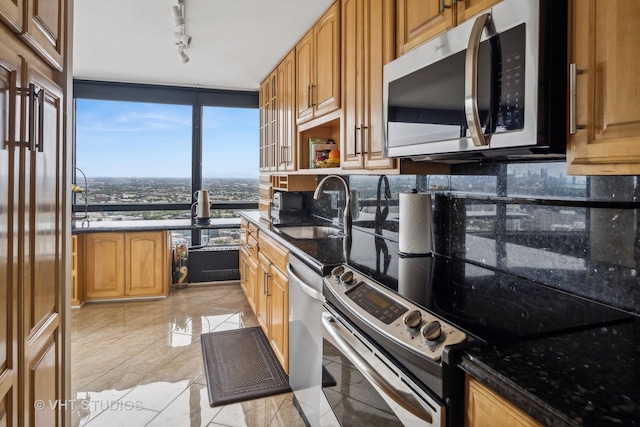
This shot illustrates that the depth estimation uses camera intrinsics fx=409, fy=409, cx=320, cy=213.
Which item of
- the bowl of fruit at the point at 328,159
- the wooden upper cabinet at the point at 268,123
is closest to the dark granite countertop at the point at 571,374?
the bowl of fruit at the point at 328,159

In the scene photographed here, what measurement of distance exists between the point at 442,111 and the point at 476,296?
622mm

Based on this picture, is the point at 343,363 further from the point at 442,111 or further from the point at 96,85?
the point at 96,85

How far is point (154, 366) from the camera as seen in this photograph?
273 cm

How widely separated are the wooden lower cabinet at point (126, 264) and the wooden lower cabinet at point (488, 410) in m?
3.94

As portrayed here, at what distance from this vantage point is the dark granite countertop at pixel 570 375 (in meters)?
0.66

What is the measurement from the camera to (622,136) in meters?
0.85

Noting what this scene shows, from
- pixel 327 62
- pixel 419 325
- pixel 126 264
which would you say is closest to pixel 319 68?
pixel 327 62

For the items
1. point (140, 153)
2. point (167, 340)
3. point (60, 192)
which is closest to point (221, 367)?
point (167, 340)

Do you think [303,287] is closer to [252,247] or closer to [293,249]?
[293,249]

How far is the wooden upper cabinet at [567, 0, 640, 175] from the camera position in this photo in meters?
0.83

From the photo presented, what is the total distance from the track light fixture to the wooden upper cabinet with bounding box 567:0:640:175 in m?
2.34

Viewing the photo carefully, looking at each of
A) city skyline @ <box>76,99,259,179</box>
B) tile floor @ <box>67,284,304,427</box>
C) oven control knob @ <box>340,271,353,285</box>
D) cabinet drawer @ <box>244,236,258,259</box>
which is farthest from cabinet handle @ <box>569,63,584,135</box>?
city skyline @ <box>76,99,259,179</box>

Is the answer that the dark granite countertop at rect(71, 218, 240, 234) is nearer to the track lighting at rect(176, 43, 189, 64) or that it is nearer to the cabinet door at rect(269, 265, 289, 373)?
the track lighting at rect(176, 43, 189, 64)

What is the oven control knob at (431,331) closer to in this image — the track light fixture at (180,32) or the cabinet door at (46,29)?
the cabinet door at (46,29)
